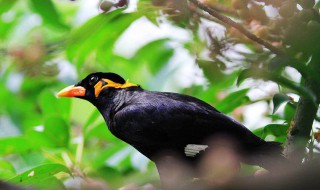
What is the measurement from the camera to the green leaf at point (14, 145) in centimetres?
255

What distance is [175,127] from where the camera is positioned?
2.15m

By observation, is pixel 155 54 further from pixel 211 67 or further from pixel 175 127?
pixel 211 67

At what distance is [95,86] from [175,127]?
2.16 feet

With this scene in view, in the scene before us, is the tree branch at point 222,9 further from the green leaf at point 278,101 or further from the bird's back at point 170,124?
the bird's back at point 170,124

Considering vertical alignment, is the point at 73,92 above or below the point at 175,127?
below

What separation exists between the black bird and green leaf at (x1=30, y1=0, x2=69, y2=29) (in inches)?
18.8

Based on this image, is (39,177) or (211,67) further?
(39,177)

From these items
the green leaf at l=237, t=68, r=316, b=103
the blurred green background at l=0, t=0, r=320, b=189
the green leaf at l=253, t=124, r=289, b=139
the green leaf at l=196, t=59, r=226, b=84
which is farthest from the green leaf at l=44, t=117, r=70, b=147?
the green leaf at l=237, t=68, r=316, b=103

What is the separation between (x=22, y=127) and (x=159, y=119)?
4.75 feet

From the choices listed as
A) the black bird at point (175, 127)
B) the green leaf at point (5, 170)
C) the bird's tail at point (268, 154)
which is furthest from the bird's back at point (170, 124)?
the green leaf at point (5, 170)

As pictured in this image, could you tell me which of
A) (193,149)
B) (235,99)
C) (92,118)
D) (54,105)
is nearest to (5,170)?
(92,118)

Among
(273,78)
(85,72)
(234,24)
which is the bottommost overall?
(85,72)

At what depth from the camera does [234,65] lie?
154cm

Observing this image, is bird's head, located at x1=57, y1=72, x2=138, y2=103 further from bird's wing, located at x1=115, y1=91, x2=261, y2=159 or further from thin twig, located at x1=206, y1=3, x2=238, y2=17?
thin twig, located at x1=206, y1=3, x2=238, y2=17
